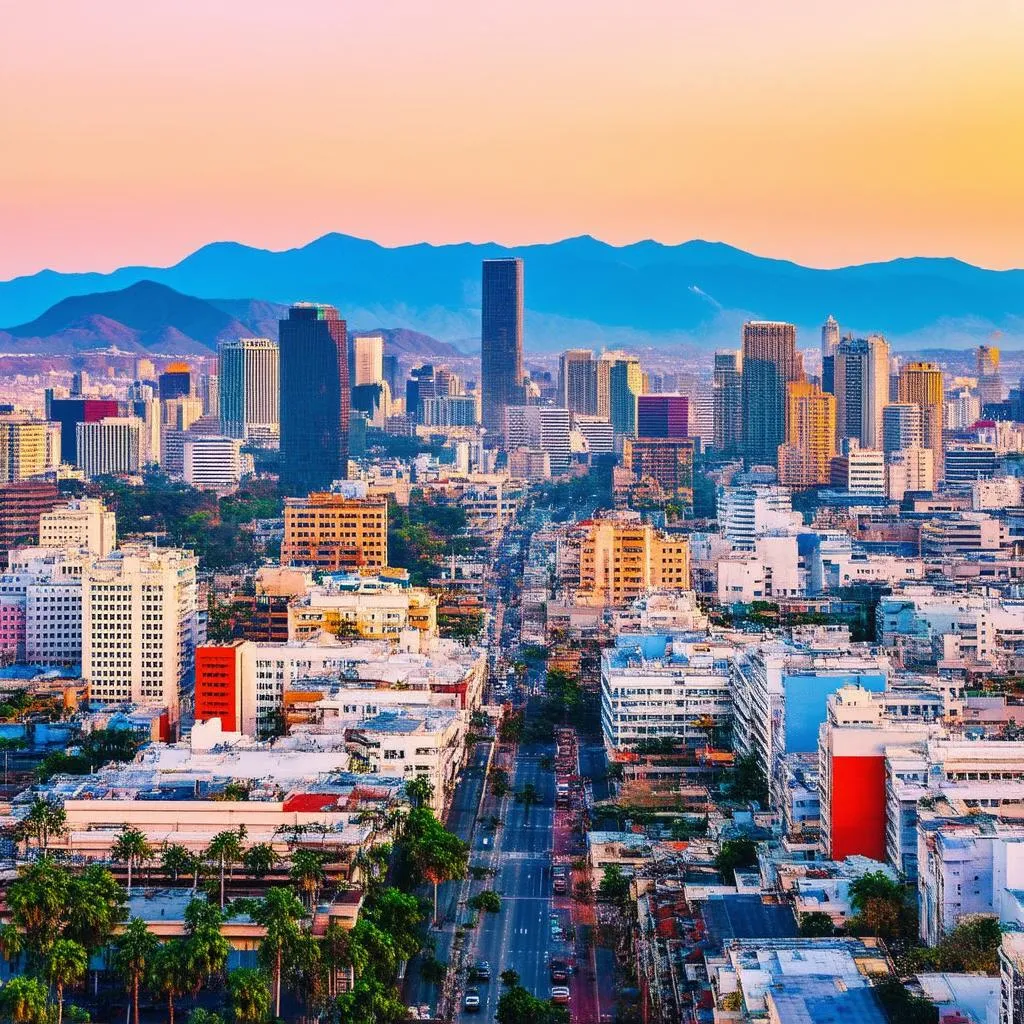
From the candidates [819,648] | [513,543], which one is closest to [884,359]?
[513,543]

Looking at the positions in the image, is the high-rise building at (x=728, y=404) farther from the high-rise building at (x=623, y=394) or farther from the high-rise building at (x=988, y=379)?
the high-rise building at (x=988, y=379)

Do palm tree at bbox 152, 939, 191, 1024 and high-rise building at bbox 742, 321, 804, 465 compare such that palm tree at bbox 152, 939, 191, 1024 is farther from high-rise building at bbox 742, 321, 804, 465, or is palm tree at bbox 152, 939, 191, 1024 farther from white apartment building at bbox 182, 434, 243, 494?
high-rise building at bbox 742, 321, 804, 465

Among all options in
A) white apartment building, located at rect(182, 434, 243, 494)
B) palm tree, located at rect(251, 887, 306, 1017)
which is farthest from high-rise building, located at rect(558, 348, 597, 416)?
palm tree, located at rect(251, 887, 306, 1017)

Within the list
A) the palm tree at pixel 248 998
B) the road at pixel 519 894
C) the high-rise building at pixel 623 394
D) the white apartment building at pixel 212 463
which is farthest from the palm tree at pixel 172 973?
the high-rise building at pixel 623 394

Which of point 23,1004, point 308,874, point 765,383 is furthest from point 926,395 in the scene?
point 23,1004

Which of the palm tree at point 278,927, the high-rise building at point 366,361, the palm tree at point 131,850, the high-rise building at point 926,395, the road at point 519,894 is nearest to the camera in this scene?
the palm tree at point 278,927
